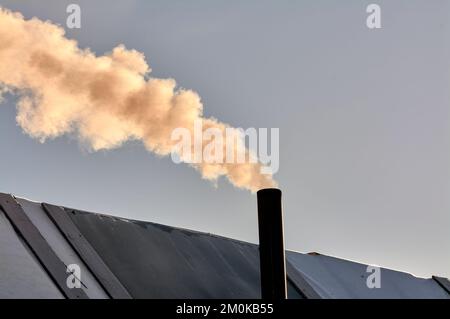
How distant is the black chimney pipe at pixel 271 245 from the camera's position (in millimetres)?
7859

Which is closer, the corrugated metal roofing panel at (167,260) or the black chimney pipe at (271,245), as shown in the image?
the black chimney pipe at (271,245)

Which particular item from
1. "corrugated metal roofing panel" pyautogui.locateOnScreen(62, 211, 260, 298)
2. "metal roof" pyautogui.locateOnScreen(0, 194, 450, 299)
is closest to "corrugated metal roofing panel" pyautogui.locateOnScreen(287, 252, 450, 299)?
"metal roof" pyautogui.locateOnScreen(0, 194, 450, 299)

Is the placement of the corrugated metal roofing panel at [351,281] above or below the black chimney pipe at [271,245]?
above

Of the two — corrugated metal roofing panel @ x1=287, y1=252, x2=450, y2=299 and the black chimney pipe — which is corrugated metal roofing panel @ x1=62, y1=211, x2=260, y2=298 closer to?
corrugated metal roofing panel @ x1=287, y1=252, x2=450, y2=299

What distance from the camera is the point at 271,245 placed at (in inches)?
318

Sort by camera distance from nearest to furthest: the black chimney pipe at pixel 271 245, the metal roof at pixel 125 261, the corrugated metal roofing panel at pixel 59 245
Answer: the black chimney pipe at pixel 271 245 → the metal roof at pixel 125 261 → the corrugated metal roofing panel at pixel 59 245

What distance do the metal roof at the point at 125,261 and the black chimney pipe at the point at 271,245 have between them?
1.65 meters

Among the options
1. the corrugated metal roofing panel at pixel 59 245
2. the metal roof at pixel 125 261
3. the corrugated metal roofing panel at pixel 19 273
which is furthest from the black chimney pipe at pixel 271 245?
the corrugated metal roofing panel at pixel 19 273

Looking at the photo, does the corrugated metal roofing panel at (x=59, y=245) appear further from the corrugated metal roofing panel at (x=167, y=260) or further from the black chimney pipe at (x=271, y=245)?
the black chimney pipe at (x=271, y=245)

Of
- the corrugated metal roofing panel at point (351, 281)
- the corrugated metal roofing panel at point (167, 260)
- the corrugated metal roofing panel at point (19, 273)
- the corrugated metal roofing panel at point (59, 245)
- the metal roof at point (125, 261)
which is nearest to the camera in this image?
the corrugated metal roofing panel at point (19, 273)

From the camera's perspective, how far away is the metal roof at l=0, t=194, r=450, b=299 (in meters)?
8.06

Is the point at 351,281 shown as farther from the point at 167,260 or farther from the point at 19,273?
the point at 19,273

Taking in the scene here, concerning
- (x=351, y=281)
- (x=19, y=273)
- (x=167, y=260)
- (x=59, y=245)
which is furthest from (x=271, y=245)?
(x=351, y=281)

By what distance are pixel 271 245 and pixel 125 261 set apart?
2.14 metres
